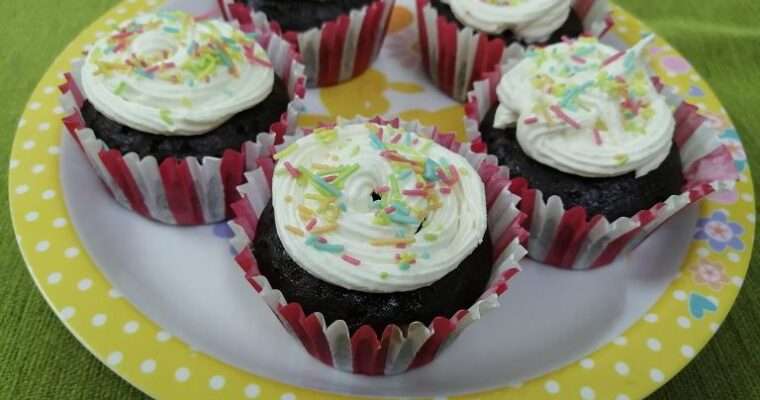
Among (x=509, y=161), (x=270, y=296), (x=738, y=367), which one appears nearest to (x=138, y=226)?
(x=270, y=296)

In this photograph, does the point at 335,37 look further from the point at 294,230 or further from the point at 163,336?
the point at 163,336

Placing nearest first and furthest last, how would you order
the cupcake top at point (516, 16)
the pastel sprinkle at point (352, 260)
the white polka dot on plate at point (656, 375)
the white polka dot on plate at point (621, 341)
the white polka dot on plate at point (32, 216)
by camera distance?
the pastel sprinkle at point (352, 260) < the white polka dot on plate at point (656, 375) < the white polka dot on plate at point (621, 341) < the white polka dot on plate at point (32, 216) < the cupcake top at point (516, 16)

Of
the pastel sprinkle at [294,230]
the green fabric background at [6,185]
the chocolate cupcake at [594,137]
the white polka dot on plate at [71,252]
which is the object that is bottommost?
the green fabric background at [6,185]

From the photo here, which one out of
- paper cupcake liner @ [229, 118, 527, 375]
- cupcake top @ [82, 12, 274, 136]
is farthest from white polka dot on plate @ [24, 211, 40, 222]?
paper cupcake liner @ [229, 118, 527, 375]

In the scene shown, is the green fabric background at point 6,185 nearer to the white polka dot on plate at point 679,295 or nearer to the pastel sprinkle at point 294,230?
the white polka dot on plate at point 679,295

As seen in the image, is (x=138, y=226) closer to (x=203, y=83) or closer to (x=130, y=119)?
(x=130, y=119)

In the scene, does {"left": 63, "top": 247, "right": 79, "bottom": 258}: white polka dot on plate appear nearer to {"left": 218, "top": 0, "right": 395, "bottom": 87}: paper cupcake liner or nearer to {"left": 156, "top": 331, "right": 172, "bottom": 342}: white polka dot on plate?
{"left": 156, "top": 331, "right": 172, "bottom": 342}: white polka dot on plate

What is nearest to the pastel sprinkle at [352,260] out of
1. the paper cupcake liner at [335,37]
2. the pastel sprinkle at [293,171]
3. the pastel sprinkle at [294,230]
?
the pastel sprinkle at [294,230]
